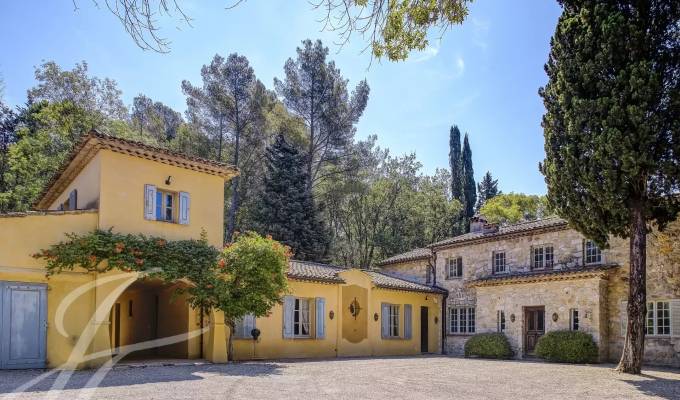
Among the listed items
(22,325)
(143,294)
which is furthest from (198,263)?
(143,294)

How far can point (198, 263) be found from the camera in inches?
583

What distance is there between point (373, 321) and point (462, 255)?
5.73 m

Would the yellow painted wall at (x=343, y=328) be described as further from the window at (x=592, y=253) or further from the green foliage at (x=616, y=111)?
the green foliage at (x=616, y=111)

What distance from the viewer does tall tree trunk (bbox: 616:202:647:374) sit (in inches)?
565

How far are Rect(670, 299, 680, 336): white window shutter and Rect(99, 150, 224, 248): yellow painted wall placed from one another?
1454 cm

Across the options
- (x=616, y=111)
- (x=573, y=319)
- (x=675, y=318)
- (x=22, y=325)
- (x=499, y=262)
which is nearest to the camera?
(x=22, y=325)

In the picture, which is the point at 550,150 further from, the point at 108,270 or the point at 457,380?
the point at 108,270

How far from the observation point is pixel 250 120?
3356 cm

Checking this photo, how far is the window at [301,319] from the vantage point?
64.6ft

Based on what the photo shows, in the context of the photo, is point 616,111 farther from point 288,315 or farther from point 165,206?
point 165,206

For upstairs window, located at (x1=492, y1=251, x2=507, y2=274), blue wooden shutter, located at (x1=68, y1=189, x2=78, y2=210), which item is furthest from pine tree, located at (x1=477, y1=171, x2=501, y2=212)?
blue wooden shutter, located at (x1=68, y1=189, x2=78, y2=210)

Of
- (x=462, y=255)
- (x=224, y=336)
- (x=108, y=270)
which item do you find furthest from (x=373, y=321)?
(x=108, y=270)

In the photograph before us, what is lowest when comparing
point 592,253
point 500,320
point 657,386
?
point 657,386

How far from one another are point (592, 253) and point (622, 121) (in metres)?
7.91
